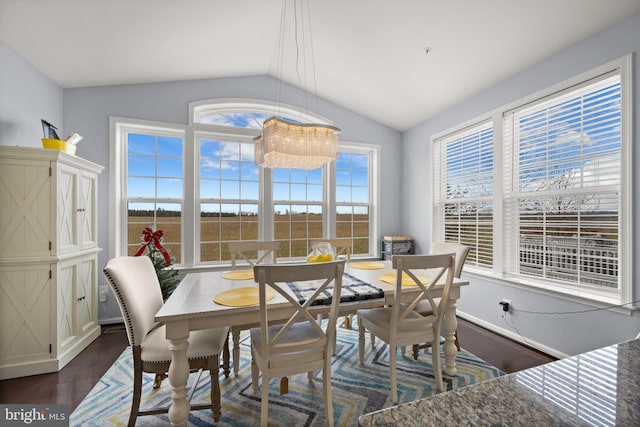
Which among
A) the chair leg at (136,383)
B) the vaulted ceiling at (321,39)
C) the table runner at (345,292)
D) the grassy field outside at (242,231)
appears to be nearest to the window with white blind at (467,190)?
the vaulted ceiling at (321,39)

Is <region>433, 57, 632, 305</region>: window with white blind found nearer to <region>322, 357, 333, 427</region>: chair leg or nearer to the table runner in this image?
the table runner

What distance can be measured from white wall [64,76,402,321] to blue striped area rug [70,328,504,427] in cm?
157

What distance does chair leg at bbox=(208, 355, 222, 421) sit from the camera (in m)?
1.62

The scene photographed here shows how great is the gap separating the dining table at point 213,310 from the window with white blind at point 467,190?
1.42 metres

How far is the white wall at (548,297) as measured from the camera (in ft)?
6.53

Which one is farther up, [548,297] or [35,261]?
[35,261]

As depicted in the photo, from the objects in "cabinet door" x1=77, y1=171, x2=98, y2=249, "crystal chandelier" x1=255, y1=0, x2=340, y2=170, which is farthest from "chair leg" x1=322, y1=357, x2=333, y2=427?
"cabinet door" x1=77, y1=171, x2=98, y2=249

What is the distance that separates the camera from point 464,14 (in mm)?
2203

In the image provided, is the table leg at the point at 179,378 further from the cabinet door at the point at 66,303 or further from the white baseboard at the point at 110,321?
the white baseboard at the point at 110,321

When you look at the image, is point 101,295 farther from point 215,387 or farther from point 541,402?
point 541,402

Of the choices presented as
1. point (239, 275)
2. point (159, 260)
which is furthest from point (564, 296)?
point (159, 260)

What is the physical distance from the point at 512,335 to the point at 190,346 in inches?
114

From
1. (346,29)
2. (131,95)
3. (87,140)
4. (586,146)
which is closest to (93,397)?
(87,140)

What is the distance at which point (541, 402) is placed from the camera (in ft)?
1.59
